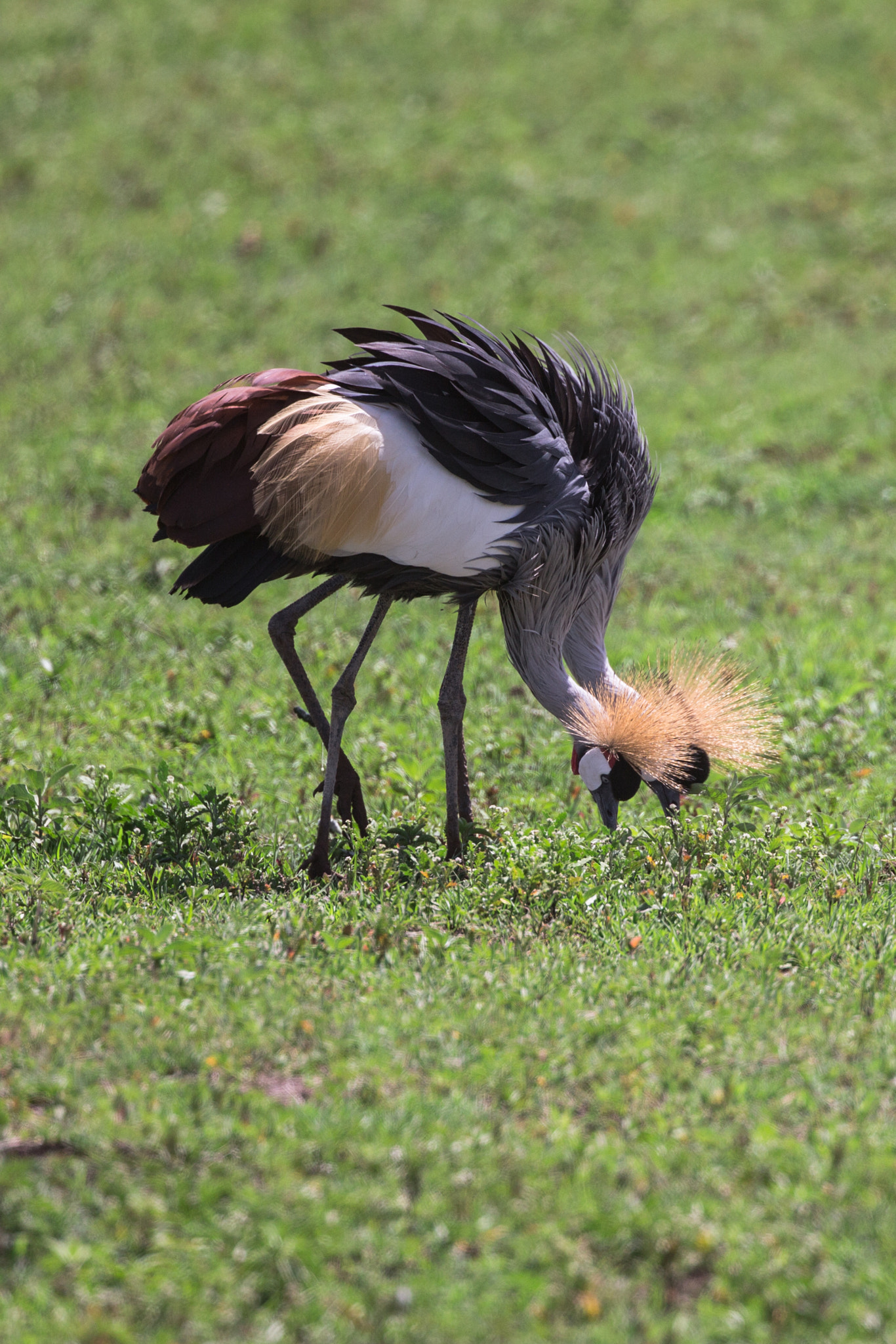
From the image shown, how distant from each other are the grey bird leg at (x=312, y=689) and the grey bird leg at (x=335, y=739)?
0.40 feet

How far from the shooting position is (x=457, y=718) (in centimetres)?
510

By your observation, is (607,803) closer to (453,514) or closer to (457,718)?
(457,718)

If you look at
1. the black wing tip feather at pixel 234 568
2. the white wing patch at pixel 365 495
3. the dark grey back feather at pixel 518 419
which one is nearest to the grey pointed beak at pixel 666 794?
the dark grey back feather at pixel 518 419

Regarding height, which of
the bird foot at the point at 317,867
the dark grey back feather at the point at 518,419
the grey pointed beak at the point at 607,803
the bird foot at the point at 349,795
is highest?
the dark grey back feather at the point at 518,419

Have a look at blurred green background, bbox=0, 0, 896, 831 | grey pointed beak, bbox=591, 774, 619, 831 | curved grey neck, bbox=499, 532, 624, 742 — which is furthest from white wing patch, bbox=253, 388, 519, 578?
blurred green background, bbox=0, 0, 896, 831

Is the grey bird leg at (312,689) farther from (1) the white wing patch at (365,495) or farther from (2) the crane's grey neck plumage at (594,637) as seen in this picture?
(2) the crane's grey neck plumage at (594,637)

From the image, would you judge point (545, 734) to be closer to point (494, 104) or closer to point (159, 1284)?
point (159, 1284)

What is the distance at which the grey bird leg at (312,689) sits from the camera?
5.04 meters

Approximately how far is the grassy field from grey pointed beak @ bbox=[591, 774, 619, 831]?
0.21 metres

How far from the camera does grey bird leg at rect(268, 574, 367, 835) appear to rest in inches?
199

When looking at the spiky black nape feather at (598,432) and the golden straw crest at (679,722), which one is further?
the spiky black nape feather at (598,432)

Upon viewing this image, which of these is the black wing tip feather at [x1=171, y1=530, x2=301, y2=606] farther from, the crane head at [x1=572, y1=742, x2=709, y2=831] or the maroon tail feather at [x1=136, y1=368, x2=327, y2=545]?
the crane head at [x1=572, y1=742, x2=709, y2=831]

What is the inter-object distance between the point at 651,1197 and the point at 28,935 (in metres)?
2.15

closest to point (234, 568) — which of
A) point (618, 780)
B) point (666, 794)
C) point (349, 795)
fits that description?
point (349, 795)
